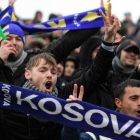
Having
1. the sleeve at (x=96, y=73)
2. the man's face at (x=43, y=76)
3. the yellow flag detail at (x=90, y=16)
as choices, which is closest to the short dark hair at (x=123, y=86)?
the sleeve at (x=96, y=73)

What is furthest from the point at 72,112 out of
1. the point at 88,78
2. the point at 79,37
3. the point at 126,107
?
the point at 79,37

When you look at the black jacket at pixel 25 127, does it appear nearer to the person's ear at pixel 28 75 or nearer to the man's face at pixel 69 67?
the person's ear at pixel 28 75

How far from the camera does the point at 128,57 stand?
5.45 metres

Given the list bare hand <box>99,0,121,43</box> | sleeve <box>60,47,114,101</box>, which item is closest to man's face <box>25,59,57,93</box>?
sleeve <box>60,47,114,101</box>

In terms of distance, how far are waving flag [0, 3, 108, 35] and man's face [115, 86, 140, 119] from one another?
1616 millimetres

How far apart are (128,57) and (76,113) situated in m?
2.50

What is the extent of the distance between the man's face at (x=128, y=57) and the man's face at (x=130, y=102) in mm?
1635

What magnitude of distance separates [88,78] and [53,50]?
3.28 feet

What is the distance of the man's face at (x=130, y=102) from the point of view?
3.48 m

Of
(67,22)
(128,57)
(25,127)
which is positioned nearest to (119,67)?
(128,57)

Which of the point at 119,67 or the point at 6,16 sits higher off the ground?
the point at 6,16

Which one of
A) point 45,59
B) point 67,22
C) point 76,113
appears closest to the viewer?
point 76,113

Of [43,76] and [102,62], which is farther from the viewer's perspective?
[102,62]

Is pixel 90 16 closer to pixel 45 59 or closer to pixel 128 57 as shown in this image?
pixel 128 57
